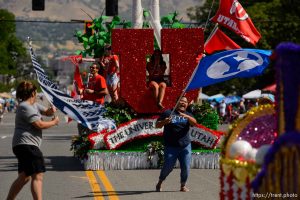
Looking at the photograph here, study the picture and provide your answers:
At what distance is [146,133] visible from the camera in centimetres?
1731

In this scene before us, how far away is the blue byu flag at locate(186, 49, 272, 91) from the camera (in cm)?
1023

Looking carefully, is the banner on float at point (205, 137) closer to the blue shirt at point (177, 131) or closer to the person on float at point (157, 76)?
the person on float at point (157, 76)

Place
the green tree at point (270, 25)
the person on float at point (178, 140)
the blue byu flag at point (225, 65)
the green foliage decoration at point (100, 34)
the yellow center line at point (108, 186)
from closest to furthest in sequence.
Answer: the blue byu flag at point (225, 65)
the yellow center line at point (108, 186)
the person on float at point (178, 140)
the green foliage decoration at point (100, 34)
the green tree at point (270, 25)

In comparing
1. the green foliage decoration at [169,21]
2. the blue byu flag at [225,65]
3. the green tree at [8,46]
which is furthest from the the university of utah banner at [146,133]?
the green tree at [8,46]

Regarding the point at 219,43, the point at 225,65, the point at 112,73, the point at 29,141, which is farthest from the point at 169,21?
the point at 29,141

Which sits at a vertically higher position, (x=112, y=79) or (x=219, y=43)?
(x=219, y=43)

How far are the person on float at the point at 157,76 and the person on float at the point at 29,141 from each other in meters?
6.54

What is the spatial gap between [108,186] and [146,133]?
10.2 ft

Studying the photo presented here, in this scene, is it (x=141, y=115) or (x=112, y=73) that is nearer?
(x=141, y=115)

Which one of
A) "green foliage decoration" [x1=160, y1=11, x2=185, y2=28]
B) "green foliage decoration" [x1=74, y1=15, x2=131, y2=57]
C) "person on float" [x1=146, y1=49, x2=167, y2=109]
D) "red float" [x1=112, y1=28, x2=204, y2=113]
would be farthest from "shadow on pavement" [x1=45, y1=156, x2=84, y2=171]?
"green foliage decoration" [x1=160, y1=11, x2=185, y2=28]

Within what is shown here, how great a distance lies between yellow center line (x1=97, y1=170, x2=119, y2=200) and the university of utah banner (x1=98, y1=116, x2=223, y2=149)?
30.6 inches

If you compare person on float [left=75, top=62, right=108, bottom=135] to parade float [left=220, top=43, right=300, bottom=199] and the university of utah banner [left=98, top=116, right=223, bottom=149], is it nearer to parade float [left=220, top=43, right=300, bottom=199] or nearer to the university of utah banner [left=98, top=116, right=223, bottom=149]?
the university of utah banner [left=98, top=116, right=223, bottom=149]

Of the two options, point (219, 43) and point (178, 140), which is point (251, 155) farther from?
point (219, 43)

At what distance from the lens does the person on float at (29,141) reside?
1051cm
